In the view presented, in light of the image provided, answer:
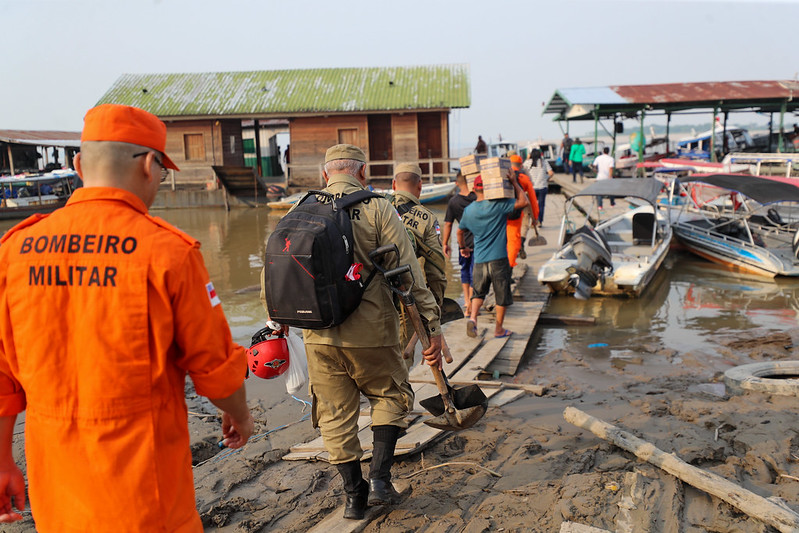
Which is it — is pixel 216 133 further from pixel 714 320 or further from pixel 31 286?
pixel 31 286

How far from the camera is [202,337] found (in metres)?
1.84

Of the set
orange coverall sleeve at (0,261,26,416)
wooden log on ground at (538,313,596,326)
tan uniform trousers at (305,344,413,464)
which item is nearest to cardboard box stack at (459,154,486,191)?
wooden log on ground at (538,313,596,326)

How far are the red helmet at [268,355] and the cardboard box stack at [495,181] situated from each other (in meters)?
3.73

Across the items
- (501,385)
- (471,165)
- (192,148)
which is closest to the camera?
(501,385)

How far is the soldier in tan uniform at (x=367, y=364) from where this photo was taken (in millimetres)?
3197

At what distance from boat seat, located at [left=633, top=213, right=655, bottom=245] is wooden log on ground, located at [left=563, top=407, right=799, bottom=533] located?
9.76m

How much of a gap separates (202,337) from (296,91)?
28544 mm

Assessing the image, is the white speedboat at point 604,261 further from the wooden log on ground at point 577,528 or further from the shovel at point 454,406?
the wooden log on ground at point 577,528

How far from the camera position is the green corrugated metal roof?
27.4m

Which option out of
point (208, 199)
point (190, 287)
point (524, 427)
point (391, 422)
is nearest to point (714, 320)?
point (524, 427)

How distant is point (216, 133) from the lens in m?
28.8

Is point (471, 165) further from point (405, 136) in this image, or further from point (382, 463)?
point (405, 136)

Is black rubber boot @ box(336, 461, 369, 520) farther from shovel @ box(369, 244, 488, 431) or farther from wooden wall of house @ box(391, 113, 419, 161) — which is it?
wooden wall of house @ box(391, 113, 419, 161)

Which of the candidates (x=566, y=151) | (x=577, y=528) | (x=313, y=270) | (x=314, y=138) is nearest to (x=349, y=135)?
(x=314, y=138)
